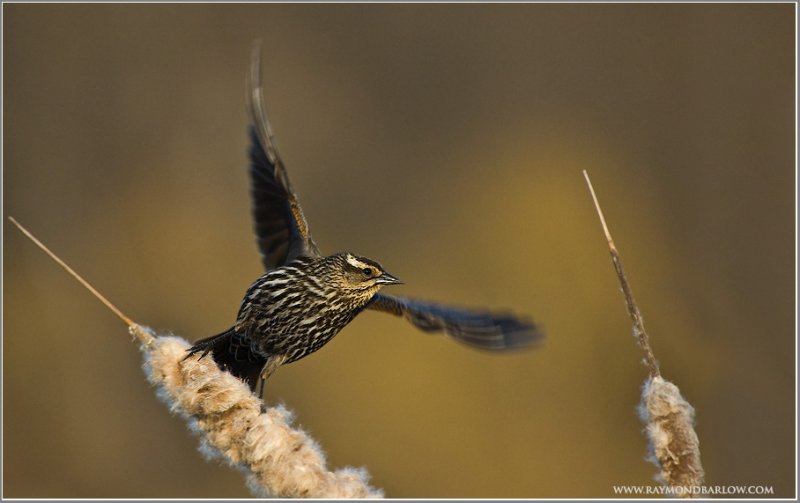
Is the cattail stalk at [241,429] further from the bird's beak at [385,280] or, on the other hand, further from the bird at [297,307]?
the bird's beak at [385,280]

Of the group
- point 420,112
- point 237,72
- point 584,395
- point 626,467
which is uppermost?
point 237,72

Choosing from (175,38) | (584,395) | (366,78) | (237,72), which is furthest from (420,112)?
(584,395)

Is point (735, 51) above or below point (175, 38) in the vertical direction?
below

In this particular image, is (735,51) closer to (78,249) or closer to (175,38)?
(175,38)

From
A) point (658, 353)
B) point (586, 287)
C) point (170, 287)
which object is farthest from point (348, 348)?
point (658, 353)

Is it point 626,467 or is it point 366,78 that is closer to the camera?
point 626,467

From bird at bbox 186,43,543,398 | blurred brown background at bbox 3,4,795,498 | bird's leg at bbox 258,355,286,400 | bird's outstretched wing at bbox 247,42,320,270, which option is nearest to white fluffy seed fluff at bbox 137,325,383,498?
bird at bbox 186,43,543,398
